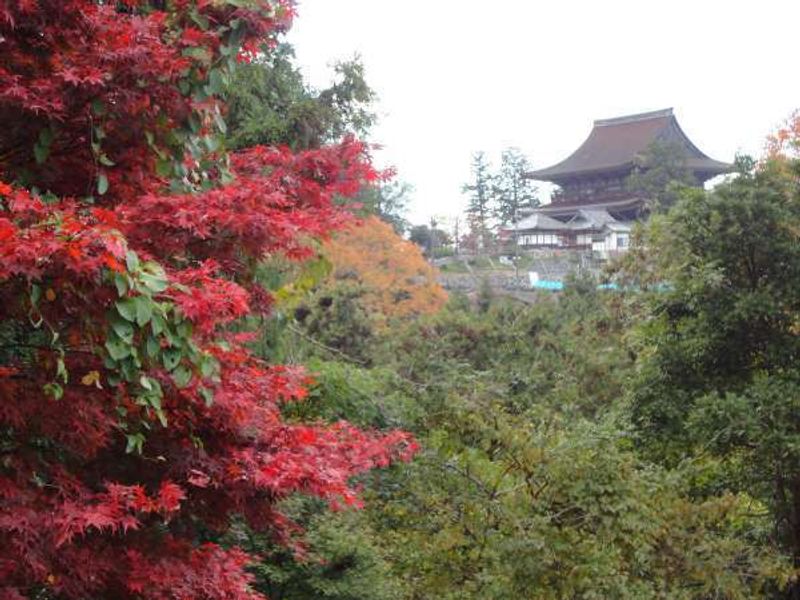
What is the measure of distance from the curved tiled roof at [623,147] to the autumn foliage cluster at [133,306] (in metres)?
28.5

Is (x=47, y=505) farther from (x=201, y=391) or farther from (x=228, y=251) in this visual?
A: (x=228, y=251)

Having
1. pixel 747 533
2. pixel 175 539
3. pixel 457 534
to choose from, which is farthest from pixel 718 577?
pixel 175 539

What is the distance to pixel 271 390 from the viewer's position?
3.10m

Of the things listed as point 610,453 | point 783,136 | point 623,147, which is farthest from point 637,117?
point 610,453

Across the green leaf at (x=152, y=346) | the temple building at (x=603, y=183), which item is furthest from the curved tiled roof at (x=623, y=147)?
the green leaf at (x=152, y=346)

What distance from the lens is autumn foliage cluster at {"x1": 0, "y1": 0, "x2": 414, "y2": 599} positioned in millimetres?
2188

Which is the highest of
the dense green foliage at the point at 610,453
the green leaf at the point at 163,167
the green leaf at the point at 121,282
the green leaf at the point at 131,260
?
the green leaf at the point at 163,167

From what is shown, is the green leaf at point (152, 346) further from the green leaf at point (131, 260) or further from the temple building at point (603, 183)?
the temple building at point (603, 183)

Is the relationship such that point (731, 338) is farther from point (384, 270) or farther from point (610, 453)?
point (384, 270)

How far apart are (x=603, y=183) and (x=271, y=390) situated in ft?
101

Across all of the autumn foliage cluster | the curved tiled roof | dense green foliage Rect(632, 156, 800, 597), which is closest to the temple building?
the curved tiled roof

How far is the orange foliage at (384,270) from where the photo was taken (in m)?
17.9

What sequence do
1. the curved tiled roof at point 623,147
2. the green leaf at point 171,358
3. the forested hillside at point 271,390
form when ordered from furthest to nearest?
the curved tiled roof at point 623,147, the forested hillside at point 271,390, the green leaf at point 171,358

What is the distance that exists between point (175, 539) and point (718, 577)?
11.7 feet
